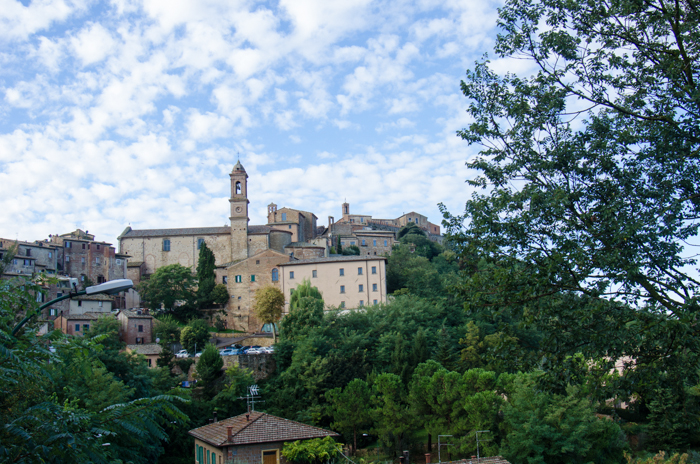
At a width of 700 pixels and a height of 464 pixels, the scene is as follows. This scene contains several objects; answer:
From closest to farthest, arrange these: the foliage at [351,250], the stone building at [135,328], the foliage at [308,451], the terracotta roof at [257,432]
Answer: the terracotta roof at [257,432] < the foliage at [308,451] < the stone building at [135,328] < the foliage at [351,250]

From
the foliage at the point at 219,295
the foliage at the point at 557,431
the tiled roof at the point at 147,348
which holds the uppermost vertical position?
the foliage at the point at 219,295

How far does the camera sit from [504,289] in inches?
379

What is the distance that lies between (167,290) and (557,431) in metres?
43.7

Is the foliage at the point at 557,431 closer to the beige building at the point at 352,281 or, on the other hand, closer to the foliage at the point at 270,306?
the beige building at the point at 352,281

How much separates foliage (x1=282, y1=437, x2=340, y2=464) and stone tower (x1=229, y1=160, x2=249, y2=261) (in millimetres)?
49803

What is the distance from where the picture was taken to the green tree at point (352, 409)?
33.1 meters

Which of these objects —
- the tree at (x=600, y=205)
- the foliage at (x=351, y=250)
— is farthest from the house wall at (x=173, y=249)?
the tree at (x=600, y=205)

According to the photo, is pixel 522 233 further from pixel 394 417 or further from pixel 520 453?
pixel 394 417

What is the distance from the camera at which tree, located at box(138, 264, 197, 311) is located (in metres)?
60.8

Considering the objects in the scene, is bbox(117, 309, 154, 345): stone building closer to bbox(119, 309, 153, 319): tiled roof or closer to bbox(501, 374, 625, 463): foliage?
bbox(119, 309, 153, 319): tiled roof

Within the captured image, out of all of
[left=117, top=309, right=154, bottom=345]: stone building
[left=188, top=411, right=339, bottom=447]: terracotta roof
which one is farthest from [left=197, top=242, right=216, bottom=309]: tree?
[left=188, top=411, right=339, bottom=447]: terracotta roof

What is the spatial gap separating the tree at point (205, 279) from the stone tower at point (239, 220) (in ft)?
24.6

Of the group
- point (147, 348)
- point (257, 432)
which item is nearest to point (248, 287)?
point (147, 348)

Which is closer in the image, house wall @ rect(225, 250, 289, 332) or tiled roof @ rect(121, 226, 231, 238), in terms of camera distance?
house wall @ rect(225, 250, 289, 332)
